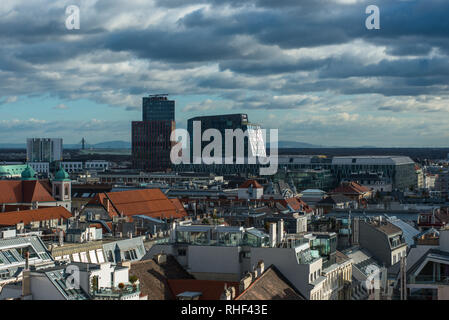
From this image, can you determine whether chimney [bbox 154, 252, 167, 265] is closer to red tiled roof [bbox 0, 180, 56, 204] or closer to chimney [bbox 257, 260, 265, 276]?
chimney [bbox 257, 260, 265, 276]

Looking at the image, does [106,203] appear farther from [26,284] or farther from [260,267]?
[26,284]

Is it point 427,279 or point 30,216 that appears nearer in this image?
point 427,279

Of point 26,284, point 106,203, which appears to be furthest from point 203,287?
point 106,203

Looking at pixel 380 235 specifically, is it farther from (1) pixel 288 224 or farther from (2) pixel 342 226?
(1) pixel 288 224

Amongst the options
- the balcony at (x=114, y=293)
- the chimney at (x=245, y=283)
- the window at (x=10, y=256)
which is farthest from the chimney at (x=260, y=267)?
the window at (x=10, y=256)

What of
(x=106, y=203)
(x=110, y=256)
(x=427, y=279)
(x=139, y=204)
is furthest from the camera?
(x=139, y=204)

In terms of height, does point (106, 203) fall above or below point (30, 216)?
above

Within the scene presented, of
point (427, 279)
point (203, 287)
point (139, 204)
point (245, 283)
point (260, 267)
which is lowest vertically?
point (139, 204)

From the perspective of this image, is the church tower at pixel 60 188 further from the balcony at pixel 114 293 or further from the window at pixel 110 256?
the balcony at pixel 114 293
